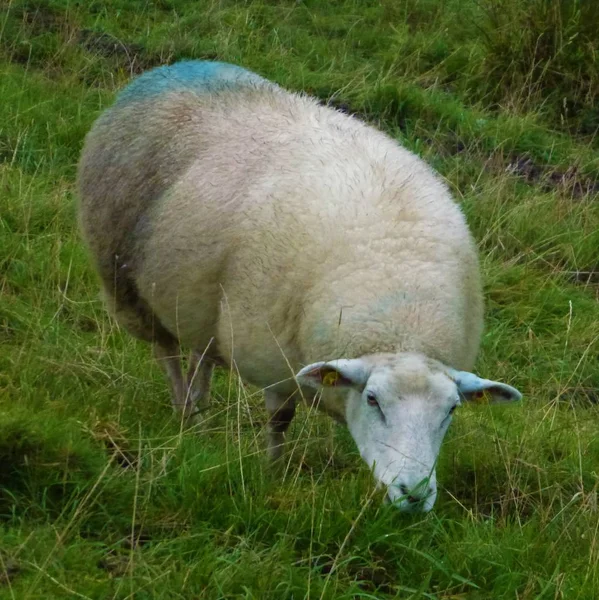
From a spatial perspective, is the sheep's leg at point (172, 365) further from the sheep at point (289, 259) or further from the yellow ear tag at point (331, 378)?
the yellow ear tag at point (331, 378)

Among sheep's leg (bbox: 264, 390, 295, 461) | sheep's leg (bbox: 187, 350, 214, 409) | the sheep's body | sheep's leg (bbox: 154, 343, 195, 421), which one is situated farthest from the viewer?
sheep's leg (bbox: 154, 343, 195, 421)

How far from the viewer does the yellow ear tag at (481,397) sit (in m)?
3.85

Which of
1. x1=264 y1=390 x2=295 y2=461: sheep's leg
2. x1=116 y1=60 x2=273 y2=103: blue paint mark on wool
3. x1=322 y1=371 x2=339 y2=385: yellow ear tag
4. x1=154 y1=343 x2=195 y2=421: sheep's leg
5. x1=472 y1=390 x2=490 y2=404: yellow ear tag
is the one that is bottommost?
x1=154 y1=343 x2=195 y2=421: sheep's leg

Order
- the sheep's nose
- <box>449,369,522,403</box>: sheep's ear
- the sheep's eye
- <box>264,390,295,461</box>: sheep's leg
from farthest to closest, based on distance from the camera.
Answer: <box>264,390,295,461</box>: sheep's leg < <box>449,369,522,403</box>: sheep's ear < the sheep's eye < the sheep's nose

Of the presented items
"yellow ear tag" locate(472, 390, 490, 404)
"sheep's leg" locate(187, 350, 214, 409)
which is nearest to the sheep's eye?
"yellow ear tag" locate(472, 390, 490, 404)

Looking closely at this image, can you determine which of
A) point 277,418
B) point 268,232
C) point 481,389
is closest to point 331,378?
point 481,389

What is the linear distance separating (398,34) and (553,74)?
50.1 inches

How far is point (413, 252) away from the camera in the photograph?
13.0 feet

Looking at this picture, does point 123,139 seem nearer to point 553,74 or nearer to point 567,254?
point 567,254

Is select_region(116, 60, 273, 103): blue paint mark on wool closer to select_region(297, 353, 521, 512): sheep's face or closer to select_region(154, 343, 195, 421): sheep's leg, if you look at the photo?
select_region(154, 343, 195, 421): sheep's leg

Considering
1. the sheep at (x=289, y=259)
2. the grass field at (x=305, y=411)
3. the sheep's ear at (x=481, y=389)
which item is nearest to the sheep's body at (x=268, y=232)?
the sheep at (x=289, y=259)

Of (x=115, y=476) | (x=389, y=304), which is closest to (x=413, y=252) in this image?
(x=389, y=304)

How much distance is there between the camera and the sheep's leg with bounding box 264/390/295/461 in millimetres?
4363

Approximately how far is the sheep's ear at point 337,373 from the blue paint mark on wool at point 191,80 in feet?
5.46
